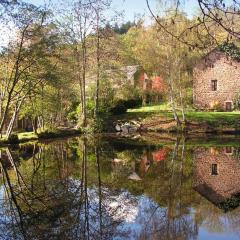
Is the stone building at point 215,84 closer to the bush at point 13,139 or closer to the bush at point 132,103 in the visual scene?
the bush at point 132,103

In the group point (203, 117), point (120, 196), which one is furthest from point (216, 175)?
point (203, 117)

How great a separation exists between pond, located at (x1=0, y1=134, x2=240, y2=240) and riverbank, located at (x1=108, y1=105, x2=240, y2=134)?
14.9 m

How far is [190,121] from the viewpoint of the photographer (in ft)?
123

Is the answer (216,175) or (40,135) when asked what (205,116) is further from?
(216,175)

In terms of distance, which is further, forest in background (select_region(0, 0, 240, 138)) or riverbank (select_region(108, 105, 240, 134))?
riverbank (select_region(108, 105, 240, 134))

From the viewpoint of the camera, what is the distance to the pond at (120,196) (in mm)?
8961

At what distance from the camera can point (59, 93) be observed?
3509cm

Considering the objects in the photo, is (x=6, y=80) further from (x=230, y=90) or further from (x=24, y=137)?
(x=230, y=90)

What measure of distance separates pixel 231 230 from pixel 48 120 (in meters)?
28.2

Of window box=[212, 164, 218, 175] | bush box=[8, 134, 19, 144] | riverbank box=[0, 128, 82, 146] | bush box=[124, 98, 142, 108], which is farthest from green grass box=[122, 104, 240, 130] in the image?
window box=[212, 164, 218, 175]

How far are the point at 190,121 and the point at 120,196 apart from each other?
2607cm

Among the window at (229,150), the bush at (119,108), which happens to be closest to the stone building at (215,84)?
the bush at (119,108)

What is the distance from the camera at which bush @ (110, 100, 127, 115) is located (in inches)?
1623

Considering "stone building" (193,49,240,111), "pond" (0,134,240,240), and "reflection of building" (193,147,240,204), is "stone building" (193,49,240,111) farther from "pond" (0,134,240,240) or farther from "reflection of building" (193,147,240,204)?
"pond" (0,134,240,240)
